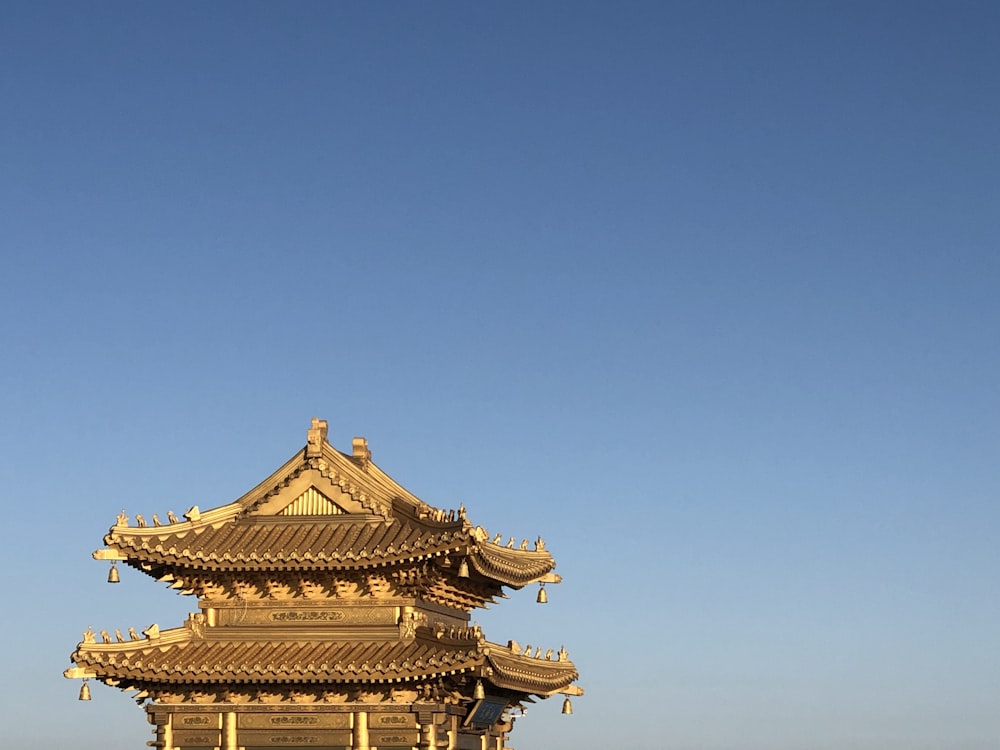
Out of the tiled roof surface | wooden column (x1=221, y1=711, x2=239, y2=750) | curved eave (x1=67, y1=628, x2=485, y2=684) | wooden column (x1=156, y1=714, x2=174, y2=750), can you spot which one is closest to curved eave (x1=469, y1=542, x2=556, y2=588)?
the tiled roof surface

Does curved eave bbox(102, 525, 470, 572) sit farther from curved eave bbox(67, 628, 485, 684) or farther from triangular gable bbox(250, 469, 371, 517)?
curved eave bbox(67, 628, 485, 684)

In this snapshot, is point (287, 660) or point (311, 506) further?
point (311, 506)

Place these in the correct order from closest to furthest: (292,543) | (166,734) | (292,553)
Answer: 1. (292,553)
2. (166,734)
3. (292,543)

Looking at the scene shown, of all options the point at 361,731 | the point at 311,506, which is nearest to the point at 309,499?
the point at 311,506

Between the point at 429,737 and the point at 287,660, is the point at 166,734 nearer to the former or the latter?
the point at 287,660

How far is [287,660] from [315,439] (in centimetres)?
681

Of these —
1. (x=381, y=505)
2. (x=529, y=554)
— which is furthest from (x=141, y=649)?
(x=529, y=554)

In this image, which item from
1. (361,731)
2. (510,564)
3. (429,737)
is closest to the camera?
(429,737)

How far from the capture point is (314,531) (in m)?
56.1

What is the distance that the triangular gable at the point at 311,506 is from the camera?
5666cm

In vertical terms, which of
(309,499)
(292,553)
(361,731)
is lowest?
(361,731)

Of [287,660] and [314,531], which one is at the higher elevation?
[314,531]

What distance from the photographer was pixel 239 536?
A: 56344 millimetres

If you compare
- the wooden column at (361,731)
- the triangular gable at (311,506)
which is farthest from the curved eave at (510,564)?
the wooden column at (361,731)
